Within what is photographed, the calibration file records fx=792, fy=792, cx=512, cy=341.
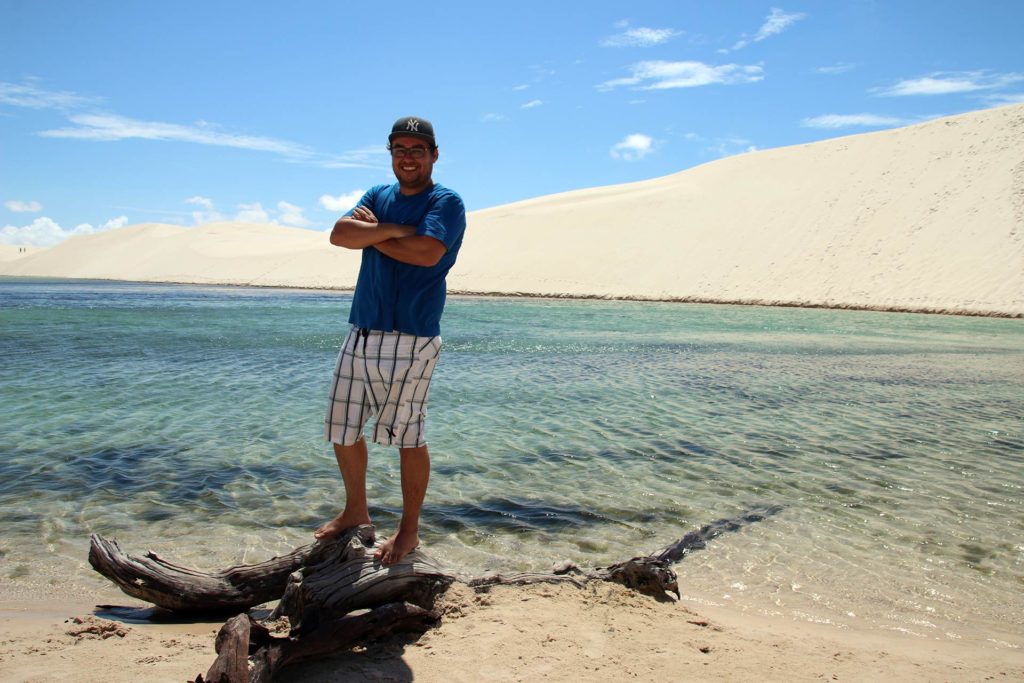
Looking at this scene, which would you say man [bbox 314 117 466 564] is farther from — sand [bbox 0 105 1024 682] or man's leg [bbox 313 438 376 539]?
sand [bbox 0 105 1024 682]

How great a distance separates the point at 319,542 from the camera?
3.31 metres

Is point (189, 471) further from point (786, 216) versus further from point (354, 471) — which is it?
point (786, 216)

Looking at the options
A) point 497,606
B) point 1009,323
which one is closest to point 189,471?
point 497,606

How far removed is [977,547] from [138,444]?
243 inches

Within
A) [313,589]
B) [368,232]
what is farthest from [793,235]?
[313,589]

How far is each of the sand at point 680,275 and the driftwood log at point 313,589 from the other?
0.09 metres

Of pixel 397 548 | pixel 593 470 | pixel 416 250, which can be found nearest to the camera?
pixel 416 250

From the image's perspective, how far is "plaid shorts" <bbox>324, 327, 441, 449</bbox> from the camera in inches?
129

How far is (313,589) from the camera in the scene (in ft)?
9.83

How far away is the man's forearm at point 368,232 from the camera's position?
3.18 m

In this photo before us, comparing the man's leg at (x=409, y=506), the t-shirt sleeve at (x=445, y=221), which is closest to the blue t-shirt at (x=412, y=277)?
the t-shirt sleeve at (x=445, y=221)

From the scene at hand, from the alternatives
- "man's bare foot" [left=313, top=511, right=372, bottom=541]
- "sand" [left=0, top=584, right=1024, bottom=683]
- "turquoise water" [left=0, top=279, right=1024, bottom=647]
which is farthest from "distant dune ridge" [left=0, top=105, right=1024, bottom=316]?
"man's bare foot" [left=313, top=511, right=372, bottom=541]

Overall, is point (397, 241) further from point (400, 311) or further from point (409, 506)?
point (409, 506)

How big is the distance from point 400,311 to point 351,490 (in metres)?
0.83
